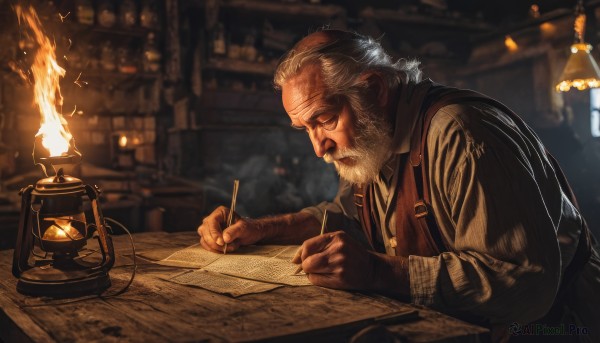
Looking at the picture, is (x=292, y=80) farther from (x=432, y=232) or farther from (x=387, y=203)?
(x=432, y=232)

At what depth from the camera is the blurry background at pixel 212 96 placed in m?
5.84

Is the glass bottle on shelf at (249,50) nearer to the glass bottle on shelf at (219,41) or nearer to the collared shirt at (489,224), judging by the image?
the glass bottle on shelf at (219,41)

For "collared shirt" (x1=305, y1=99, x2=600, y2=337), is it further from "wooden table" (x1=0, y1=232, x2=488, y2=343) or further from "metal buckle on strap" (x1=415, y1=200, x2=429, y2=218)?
"wooden table" (x1=0, y1=232, x2=488, y2=343)

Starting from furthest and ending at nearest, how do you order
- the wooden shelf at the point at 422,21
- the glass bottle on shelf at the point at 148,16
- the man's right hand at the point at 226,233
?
the wooden shelf at the point at 422,21 < the glass bottle on shelf at the point at 148,16 < the man's right hand at the point at 226,233

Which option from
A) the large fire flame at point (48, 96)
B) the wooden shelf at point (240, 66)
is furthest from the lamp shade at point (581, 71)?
the large fire flame at point (48, 96)

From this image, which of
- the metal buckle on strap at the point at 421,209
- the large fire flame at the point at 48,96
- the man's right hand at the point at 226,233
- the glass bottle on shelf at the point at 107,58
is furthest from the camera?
the glass bottle on shelf at the point at 107,58

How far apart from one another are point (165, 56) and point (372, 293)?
5.56 m

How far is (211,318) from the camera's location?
1451 millimetres

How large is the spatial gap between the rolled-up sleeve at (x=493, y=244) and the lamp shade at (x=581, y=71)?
3.79 meters

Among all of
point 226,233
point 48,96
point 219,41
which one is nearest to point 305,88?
point 226,233

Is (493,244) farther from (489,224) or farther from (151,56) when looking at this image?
(151,56)

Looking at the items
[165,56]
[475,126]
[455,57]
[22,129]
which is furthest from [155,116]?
[475,126]

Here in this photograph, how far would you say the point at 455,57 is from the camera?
328 inches

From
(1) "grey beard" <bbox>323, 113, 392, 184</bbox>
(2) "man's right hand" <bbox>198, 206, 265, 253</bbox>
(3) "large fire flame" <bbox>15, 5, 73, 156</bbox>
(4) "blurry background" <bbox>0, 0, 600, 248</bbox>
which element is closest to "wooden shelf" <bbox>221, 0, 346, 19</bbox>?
(4) "blurry background" <bbox>0, 0, 600, 248</bbox>
